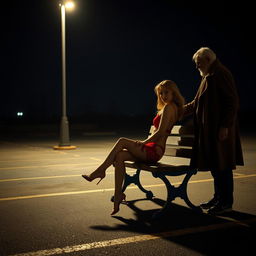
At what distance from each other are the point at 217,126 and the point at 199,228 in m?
1.35

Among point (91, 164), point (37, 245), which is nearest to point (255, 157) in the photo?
point (91, 164)

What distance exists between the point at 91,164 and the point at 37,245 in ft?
21.1

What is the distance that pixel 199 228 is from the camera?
429cm

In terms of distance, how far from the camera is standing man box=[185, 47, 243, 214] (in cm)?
477

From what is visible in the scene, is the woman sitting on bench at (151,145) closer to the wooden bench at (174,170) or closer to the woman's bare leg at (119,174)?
the woman's bare leg at (119,174)

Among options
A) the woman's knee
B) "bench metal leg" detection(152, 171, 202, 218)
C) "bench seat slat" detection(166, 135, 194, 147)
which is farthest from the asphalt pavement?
"bench seat slat" detection(166, 135, 194, 147)

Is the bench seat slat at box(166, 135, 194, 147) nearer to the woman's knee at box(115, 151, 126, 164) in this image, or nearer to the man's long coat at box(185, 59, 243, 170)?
the man's long coat at box(185, 59, 243, 170)

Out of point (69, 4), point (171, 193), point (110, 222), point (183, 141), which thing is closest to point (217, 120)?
point (183, 141)

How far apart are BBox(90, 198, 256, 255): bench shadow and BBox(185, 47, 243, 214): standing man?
355 mm

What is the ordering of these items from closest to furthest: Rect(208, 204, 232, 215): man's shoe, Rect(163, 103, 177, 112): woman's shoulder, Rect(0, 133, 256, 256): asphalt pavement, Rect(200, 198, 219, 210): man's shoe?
Rect(0, 133, 256, 256): asphalt pavement
Rect(208, 204, 232, 215): man's shoe
Rect(163, 103, 177, 112): woman's shoulder
Rect(200, 198, 219, 210): man's shoe

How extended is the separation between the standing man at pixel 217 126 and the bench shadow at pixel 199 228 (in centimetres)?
36

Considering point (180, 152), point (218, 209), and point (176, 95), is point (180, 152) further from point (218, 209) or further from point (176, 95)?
point (218, 209)

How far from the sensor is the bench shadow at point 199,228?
3.68 meters

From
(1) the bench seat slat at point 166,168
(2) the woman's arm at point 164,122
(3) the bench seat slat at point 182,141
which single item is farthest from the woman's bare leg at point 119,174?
(3) the bench seat slat at point 182,141
